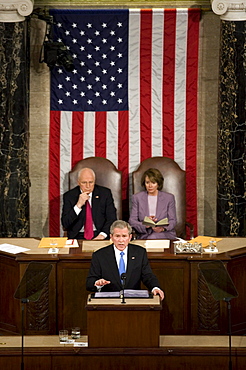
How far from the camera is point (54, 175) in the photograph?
1030cm

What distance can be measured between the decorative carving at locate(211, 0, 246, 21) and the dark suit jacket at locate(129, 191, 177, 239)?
8.03ft

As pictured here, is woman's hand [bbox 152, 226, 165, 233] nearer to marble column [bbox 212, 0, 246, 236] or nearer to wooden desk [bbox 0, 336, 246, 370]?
marble column [bbox 212, 0, 246, 236]

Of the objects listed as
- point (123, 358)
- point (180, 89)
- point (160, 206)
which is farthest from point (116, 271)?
point (180, 89)

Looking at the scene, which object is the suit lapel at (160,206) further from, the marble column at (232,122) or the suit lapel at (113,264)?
the suit lapel at (113,264)

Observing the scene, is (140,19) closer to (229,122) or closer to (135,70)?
(135,70)

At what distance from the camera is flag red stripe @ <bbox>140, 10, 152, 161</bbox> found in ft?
32.8

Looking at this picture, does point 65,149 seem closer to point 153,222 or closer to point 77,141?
point 77,141

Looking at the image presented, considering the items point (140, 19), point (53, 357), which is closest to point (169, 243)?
Result: point (53, 357)

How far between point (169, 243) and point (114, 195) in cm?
186

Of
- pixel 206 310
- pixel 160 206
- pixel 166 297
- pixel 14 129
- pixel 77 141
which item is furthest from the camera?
pixel 77 141

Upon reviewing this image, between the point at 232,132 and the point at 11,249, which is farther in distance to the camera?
the point at 232,132

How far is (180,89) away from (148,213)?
2.07 m

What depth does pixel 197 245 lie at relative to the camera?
7.59 metres

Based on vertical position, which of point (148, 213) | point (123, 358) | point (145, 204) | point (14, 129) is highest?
point (14, 129)
